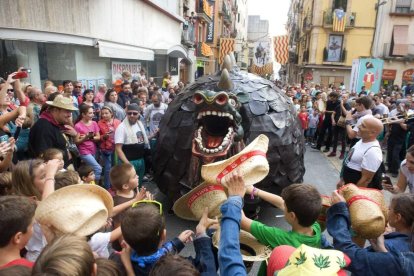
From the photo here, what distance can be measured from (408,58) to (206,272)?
80.9 feet

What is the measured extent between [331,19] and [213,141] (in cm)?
2371

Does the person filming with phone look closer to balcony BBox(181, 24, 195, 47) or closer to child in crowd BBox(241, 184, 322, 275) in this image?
child in crowd BBox(241, 184, 322, 275)

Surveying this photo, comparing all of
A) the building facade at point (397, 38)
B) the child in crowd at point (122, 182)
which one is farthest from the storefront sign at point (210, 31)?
the child in crowd at point (122, 182)

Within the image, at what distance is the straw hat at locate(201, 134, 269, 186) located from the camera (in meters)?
1.75

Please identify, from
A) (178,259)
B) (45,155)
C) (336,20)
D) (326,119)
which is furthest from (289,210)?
(336,20)

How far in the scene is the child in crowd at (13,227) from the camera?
4.88 ft

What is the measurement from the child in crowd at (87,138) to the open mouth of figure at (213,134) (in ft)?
6.55

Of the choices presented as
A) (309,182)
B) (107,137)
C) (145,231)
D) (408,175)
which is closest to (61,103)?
(107,137)

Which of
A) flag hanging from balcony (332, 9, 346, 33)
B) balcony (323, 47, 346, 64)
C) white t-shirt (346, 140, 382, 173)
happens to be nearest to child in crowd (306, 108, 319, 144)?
white t-shirt (346, 140, 382, 173)

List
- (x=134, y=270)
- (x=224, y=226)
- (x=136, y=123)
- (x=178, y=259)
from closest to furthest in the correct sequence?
1. (x=178, y=259)
2. (x=224, y=226)
3. (x=134, y=270)
4. (x=136, y=123)

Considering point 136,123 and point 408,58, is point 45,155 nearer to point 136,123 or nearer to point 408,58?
point 136,123

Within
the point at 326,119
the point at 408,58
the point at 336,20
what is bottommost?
the point at 326,119

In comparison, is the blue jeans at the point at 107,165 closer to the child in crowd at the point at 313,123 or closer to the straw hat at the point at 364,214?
the straw hat at the point at 364,214

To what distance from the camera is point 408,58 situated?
70.5ft
